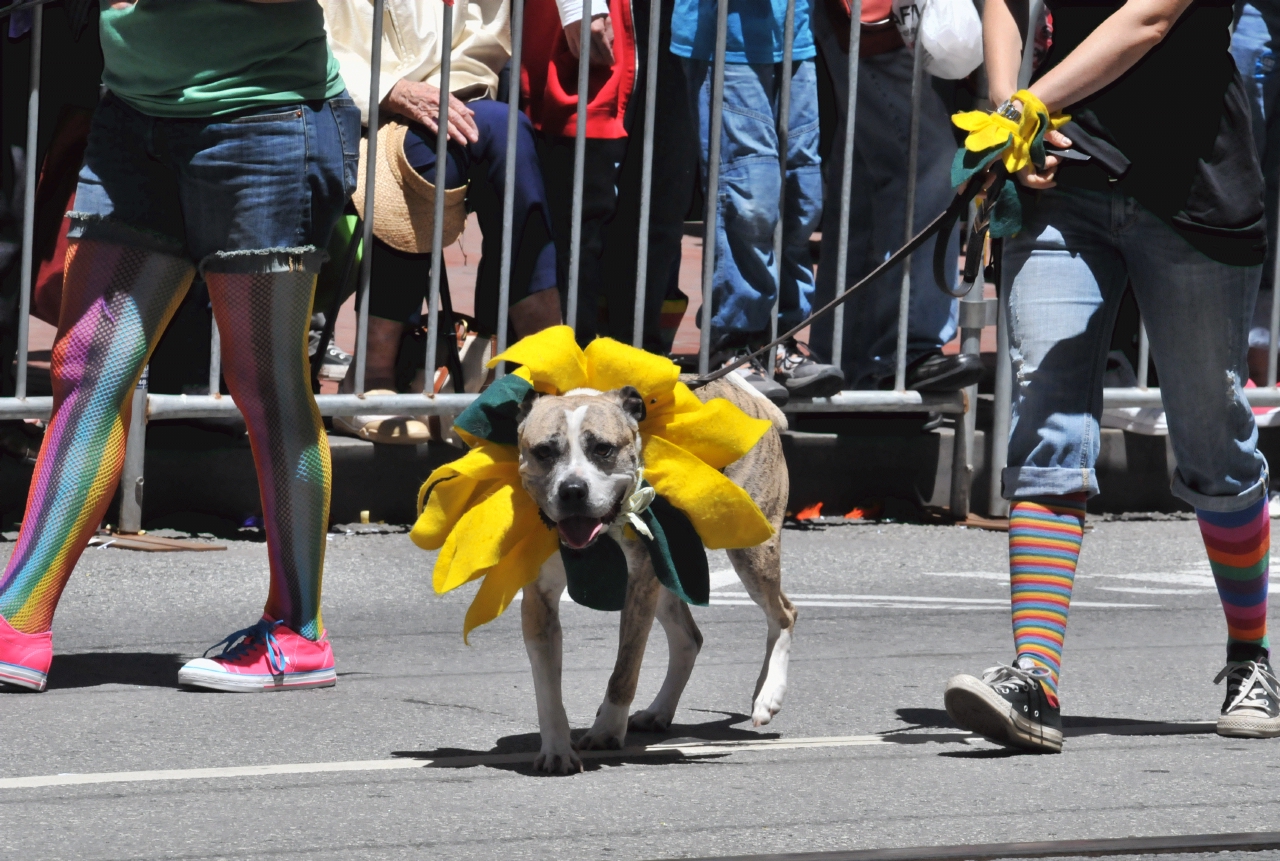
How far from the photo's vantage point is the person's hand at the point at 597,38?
21.9ft

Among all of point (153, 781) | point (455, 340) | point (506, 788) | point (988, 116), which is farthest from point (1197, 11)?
point (455, 340)

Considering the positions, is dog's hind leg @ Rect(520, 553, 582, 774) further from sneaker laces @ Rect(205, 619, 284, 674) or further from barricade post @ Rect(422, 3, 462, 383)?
barricade post @ Rect(422, 3, 462, 383)

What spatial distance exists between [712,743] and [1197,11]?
1.91m

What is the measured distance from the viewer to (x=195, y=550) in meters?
6.22

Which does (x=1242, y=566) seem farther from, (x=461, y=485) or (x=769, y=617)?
(x=461, y=485)

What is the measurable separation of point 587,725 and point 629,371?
0.90 metres

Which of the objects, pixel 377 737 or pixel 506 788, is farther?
pixel 377 737

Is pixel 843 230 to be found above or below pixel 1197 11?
below

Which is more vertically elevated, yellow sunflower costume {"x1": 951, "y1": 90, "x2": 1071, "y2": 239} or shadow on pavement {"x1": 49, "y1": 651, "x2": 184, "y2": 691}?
yellow sunflower costume {"x1": 951, "y1": 90, "x2": 1071, "y2": 239}

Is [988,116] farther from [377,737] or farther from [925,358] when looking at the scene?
[925,358]

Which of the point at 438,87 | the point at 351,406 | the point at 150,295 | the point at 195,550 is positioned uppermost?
the point at 438,87

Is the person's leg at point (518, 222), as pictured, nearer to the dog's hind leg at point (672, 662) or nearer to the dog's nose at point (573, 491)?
the dog's hind leg at point (672, 662)

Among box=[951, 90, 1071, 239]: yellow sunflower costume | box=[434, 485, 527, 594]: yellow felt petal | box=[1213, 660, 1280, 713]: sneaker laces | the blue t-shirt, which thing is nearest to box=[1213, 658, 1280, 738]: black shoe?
box=[1213, 660, 1280, 713]: sneaker laces

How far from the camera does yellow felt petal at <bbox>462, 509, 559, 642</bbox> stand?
4.01 m
